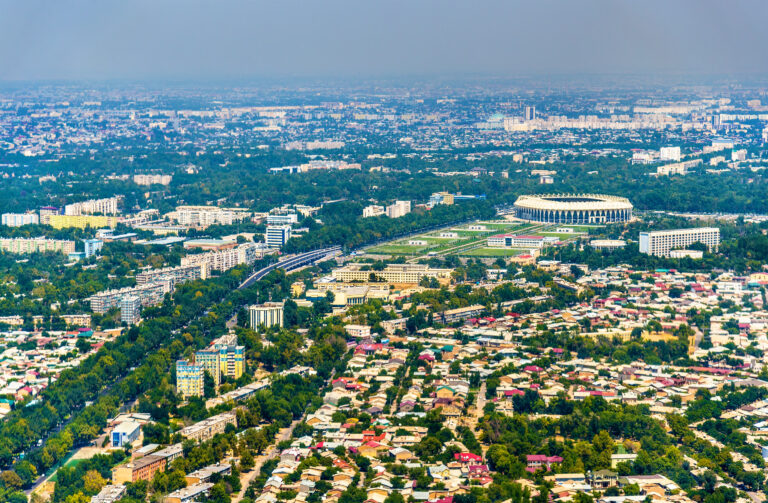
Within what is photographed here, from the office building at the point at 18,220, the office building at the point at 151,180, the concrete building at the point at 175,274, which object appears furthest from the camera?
the office building at the point at 151,180

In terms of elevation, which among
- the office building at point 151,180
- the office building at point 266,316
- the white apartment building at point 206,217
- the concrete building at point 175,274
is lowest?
the office building at point 151,180

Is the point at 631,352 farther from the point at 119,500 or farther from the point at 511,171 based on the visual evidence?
the point at 511,171

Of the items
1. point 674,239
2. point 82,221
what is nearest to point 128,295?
point 674,239

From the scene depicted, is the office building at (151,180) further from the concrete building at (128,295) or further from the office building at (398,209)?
the concrete building at (128,295)

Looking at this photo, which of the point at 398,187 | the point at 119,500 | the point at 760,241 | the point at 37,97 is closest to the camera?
the point at 119,500

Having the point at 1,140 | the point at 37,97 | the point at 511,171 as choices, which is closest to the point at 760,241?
the point at 511,171

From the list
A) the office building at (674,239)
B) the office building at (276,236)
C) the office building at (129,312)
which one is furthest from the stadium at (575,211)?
the office building at (129,312)

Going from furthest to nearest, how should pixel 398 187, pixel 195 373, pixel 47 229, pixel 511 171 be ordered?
pixel 511 171
pixel 398 187
pixel 47 229
pixel 195 373
